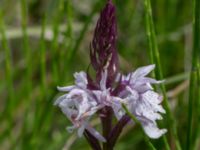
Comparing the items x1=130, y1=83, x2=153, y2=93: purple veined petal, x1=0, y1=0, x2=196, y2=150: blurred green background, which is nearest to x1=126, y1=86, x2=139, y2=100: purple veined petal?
x1=130, y1=83, x2=153, y2=93: purple veined petal

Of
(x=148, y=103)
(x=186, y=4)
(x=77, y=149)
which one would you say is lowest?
(x=77, y=149)

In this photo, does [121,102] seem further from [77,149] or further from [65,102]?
[77,149]

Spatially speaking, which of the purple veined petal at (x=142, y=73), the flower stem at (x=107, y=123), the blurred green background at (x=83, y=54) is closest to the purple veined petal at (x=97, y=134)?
the flower stem at (x=107, y=123)

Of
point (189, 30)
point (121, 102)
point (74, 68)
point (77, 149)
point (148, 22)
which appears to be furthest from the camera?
point (74, 68)

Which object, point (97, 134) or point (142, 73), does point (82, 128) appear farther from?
point (142, 73)

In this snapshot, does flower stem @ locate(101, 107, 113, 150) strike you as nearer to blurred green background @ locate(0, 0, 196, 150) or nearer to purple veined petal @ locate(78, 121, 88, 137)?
purple veined petal @ locate(78, 121, 88, 137)

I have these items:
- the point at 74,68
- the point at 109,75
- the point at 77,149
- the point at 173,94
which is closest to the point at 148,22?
the point at 109,75

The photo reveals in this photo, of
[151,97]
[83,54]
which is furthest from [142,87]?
[83,54]
